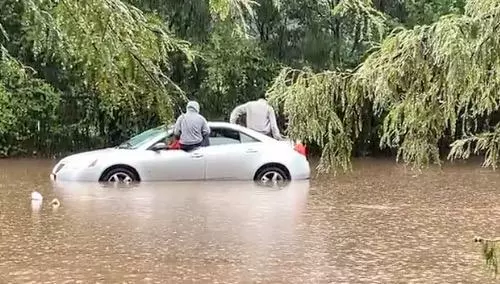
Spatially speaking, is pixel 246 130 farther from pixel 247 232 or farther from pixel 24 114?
pixel 24 114

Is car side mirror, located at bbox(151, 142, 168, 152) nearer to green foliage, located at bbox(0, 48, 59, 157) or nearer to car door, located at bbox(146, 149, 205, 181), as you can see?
car door, located at bbox(146, 149, 205, 181)

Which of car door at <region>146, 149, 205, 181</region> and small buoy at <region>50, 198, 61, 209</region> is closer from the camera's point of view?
small buoy at <region>50, 198, 61, 209</region>

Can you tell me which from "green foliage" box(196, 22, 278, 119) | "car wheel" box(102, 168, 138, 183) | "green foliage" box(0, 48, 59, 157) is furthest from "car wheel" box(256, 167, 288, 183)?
"green foliage" box(0, 48, 59, 157)

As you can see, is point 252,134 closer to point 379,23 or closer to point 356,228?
point 379,23

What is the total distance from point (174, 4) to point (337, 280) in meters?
17.0

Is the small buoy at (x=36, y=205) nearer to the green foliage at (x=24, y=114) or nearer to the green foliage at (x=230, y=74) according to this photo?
the green foliage at (x=24, y=114)

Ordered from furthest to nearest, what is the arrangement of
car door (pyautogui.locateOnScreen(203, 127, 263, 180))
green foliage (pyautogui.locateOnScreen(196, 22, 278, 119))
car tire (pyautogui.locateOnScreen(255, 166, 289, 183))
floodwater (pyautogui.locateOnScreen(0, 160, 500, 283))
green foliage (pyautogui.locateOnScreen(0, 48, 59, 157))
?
1. green foliage (pyautogui.locateOnScreen(196, 22, 278, 119))
2. green foliage (pyautogui.locateOnScreen(0, 48, 59, 157))
3. car tire (pyautogui.locateOnScreen(255, 166, 289, 183))
4. car door (pyautogui.locateOnScreen(203, 127, 263, 180))
5. floodwater (pyautogui.locateOnScreen(0, 160, 500, 283))

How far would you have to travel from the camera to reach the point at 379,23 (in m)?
16.2

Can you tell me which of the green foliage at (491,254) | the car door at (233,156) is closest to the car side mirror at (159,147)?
the car door at (233,156)

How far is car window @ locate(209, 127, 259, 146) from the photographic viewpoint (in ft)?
55.2

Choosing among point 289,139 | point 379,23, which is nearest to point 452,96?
point 289,139

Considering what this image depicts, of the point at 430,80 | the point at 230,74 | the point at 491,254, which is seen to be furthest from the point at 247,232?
the point at 230,74

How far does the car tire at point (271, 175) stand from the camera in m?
16.8

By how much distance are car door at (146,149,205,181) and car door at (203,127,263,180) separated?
0.15m
